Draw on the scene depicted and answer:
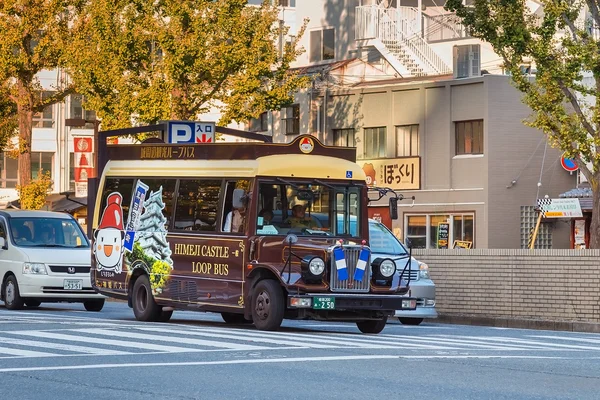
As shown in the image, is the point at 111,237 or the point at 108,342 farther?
the point at 111,237

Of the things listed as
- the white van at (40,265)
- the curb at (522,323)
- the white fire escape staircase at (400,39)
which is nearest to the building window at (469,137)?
the white fire escape staircase at (400,39)

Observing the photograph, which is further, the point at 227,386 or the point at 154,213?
the point at 154,213

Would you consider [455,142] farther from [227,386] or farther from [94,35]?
[227,386]

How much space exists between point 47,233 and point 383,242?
726 cm

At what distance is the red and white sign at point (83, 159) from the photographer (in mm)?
42781

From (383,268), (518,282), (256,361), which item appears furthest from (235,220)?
(518,282)

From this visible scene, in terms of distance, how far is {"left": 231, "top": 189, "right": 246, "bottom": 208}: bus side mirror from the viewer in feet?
65.9

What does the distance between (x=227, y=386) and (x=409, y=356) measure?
3.87 metres

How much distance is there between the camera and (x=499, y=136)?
44500mm

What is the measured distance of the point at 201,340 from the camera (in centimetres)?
1725

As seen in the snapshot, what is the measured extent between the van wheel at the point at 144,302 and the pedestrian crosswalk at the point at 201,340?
74 centimetres

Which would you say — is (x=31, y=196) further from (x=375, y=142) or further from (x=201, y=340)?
(x=201, y=340)

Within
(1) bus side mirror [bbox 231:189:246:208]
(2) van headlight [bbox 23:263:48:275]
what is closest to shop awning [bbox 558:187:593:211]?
(2) van headlight [bbox 23:263:48:275]

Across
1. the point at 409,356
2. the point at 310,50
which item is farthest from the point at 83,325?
the point at 310,50
